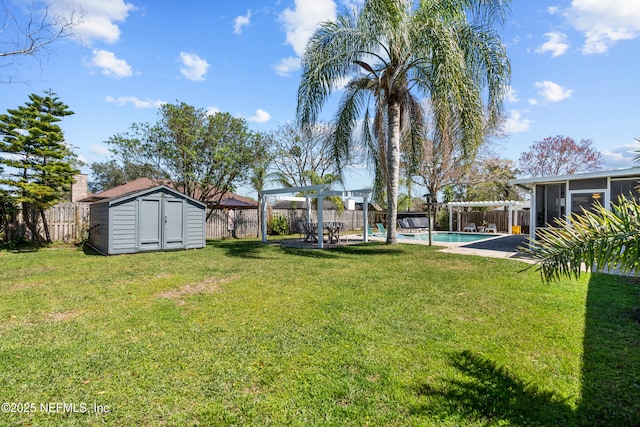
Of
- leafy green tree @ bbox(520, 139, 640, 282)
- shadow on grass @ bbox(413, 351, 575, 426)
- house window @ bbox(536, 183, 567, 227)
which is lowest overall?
shadow on grass @ bbox(413, 351, 575, 426)

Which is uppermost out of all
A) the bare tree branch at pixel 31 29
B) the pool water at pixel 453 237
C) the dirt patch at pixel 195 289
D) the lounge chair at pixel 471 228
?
the bare tree branch at pixel 31 29

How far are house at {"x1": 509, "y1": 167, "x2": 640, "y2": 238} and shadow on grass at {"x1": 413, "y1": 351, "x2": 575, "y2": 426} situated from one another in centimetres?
836

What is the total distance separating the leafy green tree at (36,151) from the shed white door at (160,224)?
321 centimetres

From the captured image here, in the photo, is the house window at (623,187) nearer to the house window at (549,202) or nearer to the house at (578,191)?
the house at (578,191)

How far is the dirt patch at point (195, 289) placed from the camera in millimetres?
5348

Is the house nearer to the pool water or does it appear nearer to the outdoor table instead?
the pool water

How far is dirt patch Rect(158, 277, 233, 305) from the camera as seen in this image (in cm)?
535

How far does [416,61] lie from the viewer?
10.2m

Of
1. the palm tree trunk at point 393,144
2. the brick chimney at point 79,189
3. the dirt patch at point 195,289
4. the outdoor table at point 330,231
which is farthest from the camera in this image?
the brick chimney at point 79,189


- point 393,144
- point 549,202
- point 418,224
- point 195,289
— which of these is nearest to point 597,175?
point 549,202

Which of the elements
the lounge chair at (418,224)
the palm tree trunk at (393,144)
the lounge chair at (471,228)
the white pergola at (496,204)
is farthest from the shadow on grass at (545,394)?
the lounge chair at (471,228)

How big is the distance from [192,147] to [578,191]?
15340 mm

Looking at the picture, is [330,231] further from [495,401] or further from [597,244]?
[597,244]

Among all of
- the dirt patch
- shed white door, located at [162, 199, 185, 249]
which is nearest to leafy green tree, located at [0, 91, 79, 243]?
shed white door, located at [162, 199, 185, 249]
